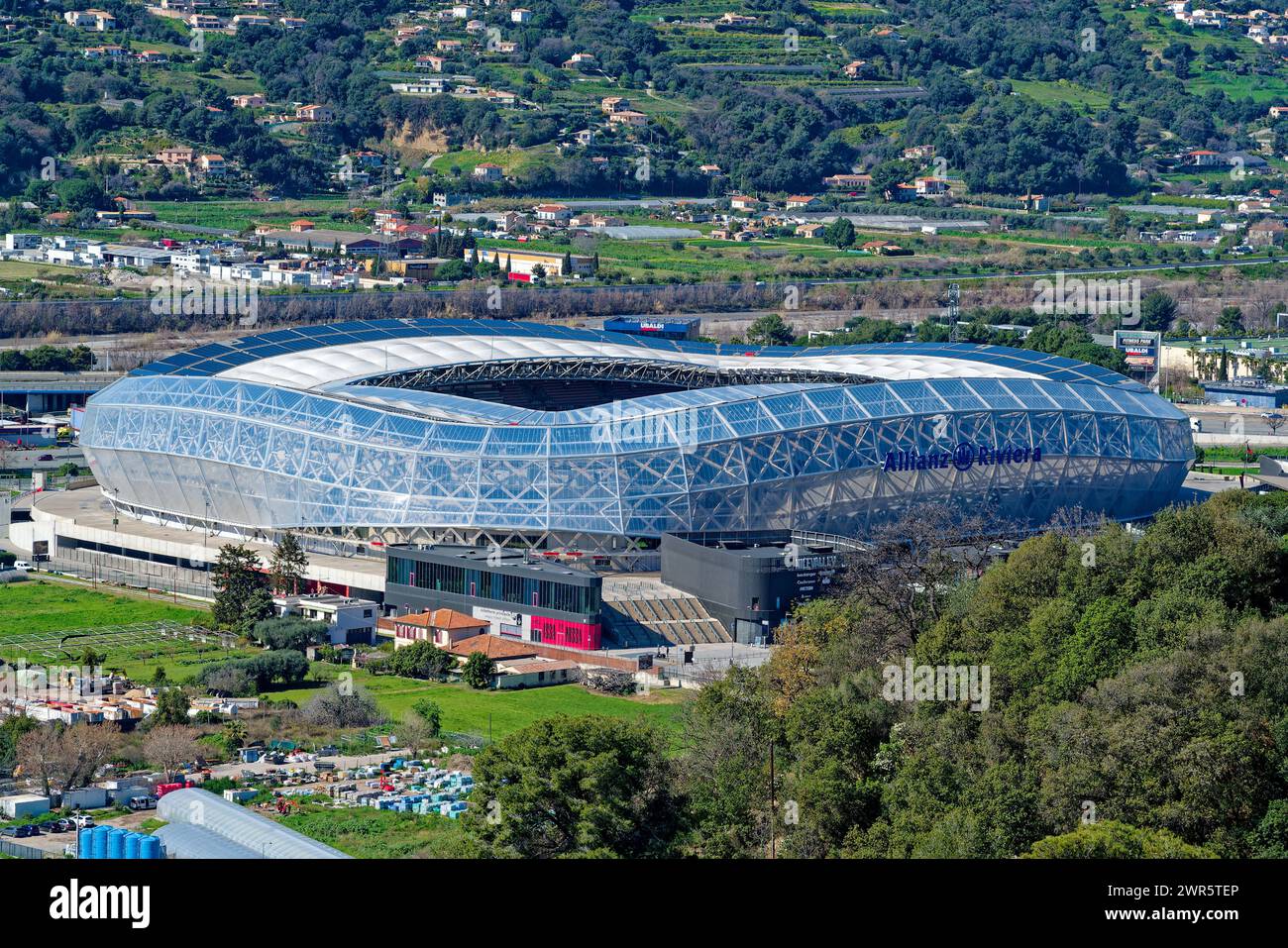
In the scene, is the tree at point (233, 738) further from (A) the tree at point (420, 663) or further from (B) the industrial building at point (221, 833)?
(A) the tree at point (420, 663)

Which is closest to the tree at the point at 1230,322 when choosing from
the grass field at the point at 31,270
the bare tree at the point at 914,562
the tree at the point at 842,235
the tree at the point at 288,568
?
the tree at the point at 842,235

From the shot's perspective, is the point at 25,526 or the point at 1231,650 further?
the point at 25,526

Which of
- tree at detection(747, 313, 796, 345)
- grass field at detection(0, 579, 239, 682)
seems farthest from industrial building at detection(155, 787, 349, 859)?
tree at detection(747, 313, 796, 345)

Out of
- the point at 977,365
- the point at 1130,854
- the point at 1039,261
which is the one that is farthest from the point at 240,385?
the point at 1039,261

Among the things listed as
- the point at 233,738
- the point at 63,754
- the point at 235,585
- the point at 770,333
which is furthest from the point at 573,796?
the point at 770,333

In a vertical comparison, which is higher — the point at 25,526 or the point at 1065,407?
the point at 1065,407

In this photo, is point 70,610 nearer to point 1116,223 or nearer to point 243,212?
point 243,212

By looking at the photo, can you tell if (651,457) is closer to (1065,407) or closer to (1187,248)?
(1065,407)
